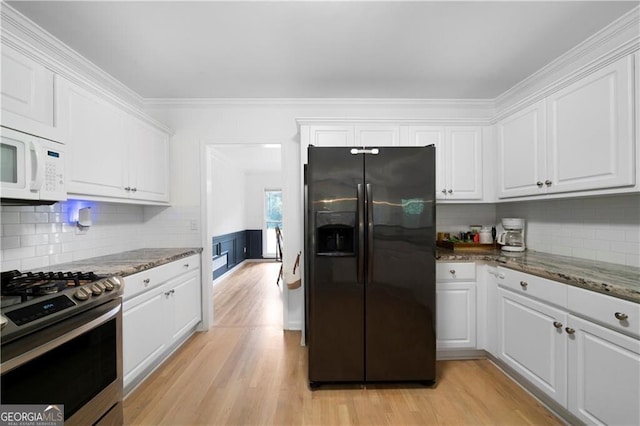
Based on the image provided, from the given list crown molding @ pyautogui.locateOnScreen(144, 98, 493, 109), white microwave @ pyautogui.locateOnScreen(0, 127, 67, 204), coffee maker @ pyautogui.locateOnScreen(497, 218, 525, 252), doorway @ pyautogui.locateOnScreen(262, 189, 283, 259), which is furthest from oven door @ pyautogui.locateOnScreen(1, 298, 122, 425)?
doorway @ pyautogui.locateOnScreen(262, 189, 283, 259)

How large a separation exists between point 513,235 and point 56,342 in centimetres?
329

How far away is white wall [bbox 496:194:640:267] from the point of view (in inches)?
72.2

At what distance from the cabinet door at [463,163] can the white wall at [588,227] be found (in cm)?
54

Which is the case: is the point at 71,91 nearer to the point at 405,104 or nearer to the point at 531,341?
the point at 405,104

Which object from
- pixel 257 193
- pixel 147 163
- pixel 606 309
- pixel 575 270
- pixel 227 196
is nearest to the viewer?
pixel 606 309

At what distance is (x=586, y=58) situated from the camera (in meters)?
2.01

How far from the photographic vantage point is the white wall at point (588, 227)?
1833mm

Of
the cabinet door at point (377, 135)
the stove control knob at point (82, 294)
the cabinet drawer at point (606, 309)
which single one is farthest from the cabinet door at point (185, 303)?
the cabinet drawer at point (606, 309)

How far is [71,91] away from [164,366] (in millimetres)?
2147

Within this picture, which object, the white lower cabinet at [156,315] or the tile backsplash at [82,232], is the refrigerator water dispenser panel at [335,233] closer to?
the white lower cabinet at [156,315]

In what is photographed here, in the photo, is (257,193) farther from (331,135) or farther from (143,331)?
(143,331)

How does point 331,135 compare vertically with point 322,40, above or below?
below

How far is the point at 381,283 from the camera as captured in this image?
6.53 feet

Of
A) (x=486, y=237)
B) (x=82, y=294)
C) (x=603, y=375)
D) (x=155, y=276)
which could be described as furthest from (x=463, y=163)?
(x=82, y=294)
